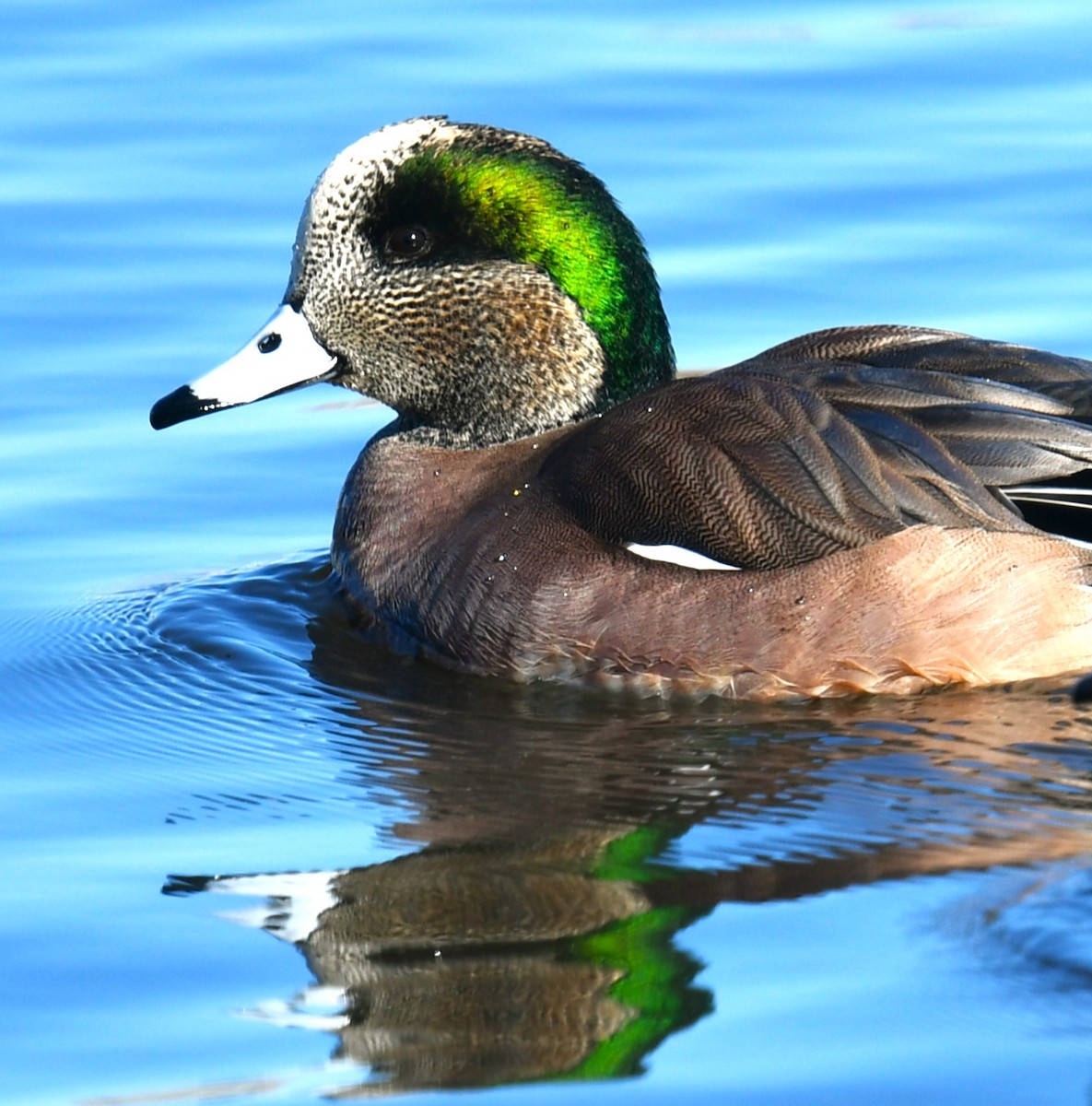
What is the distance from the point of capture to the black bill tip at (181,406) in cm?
666

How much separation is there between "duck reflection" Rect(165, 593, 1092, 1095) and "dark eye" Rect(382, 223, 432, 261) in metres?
1.18

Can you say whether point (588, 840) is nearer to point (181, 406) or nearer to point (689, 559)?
point (689, 559)

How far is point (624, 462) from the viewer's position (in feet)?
19.8

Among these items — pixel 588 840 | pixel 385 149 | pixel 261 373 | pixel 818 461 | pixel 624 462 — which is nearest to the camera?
pixel 588 840

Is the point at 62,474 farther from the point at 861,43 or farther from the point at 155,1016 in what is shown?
the point at 861,43

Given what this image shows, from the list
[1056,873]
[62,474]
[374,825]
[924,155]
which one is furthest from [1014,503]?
[924,155]

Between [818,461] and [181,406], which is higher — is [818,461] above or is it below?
below

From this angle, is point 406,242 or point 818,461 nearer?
point 818,461

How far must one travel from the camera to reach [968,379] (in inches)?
237

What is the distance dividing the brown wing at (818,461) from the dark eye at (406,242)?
1043 millimetres

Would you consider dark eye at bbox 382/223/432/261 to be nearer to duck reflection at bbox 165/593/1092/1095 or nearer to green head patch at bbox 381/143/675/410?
green head patch at bbox 381/143/675/410

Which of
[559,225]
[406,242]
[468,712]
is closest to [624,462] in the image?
[468,712]

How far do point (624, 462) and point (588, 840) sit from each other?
1.17 m

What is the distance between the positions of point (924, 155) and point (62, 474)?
12.1 ft
